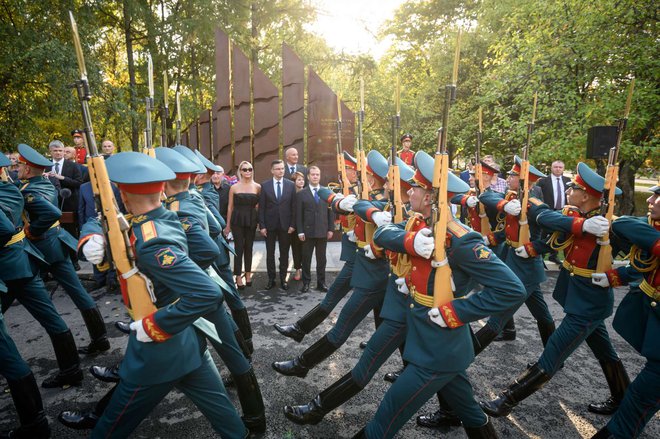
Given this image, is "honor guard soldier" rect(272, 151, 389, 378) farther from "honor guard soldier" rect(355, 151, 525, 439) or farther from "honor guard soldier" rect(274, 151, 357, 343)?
"honor guard soldier" rect(355, 151, 525, 439)

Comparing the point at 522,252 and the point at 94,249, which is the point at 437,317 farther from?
the point at 522,252

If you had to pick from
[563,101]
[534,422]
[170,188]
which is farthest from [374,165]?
[563,101]

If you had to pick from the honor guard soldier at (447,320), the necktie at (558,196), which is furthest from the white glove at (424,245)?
the necktie at (558,196)

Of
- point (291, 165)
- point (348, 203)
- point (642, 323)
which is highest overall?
point (291, 165)

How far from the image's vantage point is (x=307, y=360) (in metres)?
3.85

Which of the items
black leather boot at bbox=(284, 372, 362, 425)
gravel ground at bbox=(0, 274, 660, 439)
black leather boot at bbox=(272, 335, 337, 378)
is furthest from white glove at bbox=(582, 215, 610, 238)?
black leather boot at bbox=(272, 335, 337, 378)

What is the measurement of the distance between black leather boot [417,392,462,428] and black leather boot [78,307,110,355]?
3457 millimetres

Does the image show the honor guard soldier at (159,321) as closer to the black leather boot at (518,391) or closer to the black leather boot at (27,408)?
the black leather boot at (27,408)

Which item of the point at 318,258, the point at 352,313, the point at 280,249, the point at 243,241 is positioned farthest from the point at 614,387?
the point at 243,241

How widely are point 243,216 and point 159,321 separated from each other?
4.85m

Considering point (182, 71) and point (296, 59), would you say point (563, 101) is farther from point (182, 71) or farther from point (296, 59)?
point (182, 71)

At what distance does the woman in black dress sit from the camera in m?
6.79

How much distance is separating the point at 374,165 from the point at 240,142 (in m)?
6.61

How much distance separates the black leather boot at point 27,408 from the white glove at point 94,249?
1509 mm
